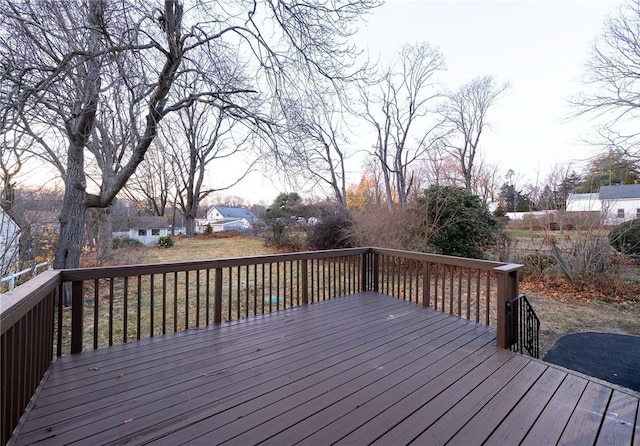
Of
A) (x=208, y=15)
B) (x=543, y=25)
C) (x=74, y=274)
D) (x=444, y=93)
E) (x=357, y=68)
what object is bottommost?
(x=74, y=274)

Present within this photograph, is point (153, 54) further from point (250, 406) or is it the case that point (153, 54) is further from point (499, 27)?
point (499, 27)

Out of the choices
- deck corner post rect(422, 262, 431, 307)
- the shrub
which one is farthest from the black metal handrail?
the shrub

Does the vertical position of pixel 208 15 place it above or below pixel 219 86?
above

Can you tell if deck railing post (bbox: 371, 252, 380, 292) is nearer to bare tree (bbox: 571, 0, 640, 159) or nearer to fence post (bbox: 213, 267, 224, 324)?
fence post (bbox: 213, 267, 224, 324)

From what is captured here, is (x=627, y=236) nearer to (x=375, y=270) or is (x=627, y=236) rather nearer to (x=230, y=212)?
(x=375, y=270)

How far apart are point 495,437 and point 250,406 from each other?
1.42 m

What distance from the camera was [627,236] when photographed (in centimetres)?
718

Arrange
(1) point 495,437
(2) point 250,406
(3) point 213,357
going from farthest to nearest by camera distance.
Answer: (3) point 213,357 < (2) point 250,406 < (1) point 495,437

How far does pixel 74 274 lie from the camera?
249 cm

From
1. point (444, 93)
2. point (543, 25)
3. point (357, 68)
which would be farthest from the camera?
point (444, 93)

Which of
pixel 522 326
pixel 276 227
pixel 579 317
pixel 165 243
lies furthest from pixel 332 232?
pixel 165 243

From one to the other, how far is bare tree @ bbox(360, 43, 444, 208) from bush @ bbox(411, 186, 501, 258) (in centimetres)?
560

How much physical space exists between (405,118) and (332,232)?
8.43 metres

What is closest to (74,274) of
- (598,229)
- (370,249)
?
(370,249)
